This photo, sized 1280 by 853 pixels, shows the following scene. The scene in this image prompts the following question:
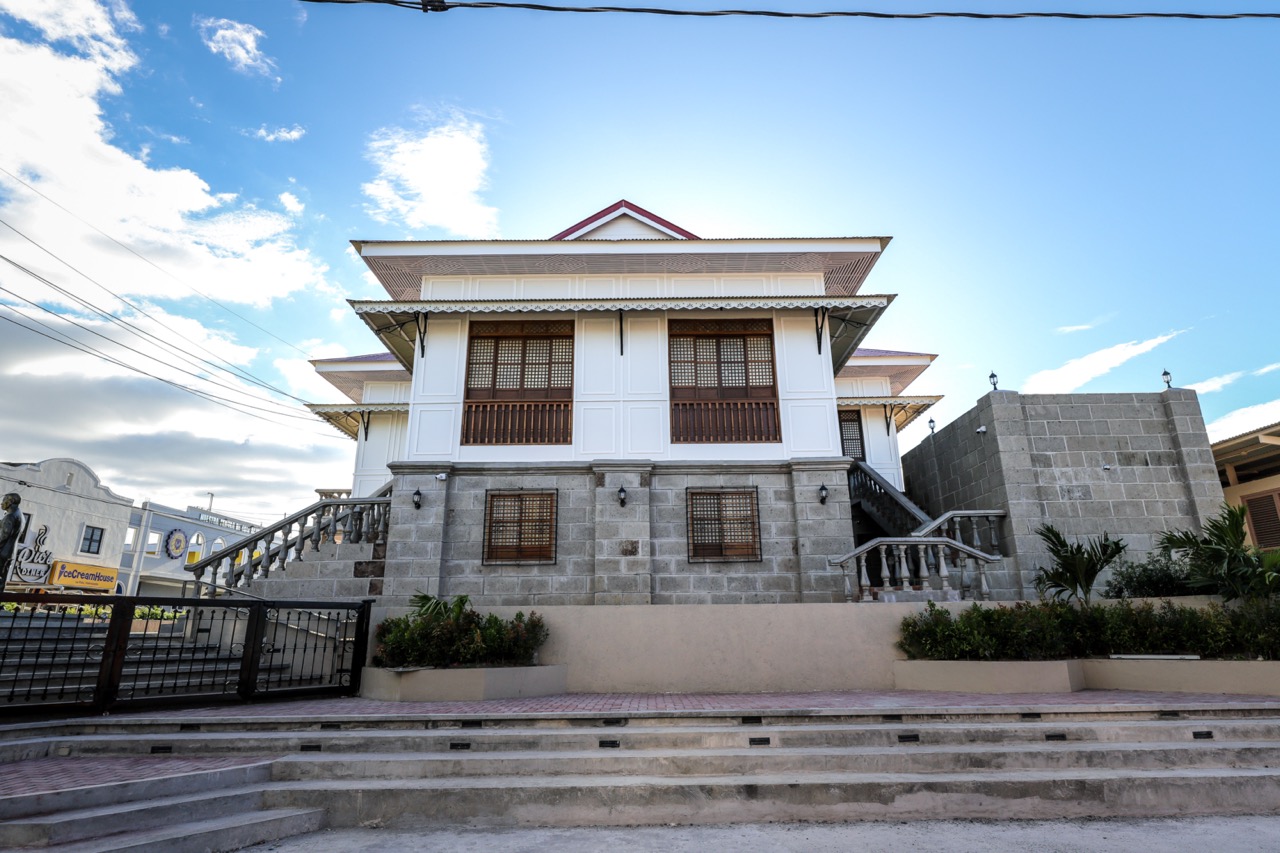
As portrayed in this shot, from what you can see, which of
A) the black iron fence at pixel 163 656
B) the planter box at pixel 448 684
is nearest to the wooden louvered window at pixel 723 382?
the planter box at pixel 448 684

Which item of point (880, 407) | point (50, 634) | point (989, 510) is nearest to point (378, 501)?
point (50, 634)

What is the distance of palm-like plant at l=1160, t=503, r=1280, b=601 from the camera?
8.72 m

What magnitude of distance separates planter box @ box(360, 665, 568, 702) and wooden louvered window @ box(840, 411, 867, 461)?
40.6 feet

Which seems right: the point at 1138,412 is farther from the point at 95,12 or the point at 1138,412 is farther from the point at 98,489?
the point at 98,489

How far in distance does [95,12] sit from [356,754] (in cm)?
1219

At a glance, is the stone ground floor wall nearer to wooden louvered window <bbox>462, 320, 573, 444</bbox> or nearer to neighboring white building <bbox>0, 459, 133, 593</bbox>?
wooden louvered window <bbox>462, 320, 573, 444</bbox>

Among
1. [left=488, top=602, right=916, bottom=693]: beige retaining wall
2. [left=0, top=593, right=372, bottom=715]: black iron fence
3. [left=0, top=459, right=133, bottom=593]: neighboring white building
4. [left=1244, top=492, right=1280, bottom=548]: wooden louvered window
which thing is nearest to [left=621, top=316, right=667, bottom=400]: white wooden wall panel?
[left=488, top=602, right=916, bottom=693]: beige retaining wall

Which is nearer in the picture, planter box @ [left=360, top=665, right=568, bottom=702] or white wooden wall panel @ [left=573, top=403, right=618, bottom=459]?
planter box @ [left=360, top=665, right=568, bottom=702]

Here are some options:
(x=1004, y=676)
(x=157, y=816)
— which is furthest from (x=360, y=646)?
(x=1004, y=676)

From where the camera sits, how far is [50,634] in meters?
9.51

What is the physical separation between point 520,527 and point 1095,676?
931cm

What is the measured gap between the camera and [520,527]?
12.5 m

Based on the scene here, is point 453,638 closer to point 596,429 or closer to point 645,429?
point 596,429

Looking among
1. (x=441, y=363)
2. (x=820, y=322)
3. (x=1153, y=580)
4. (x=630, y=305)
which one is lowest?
(x=1153, y=580)
